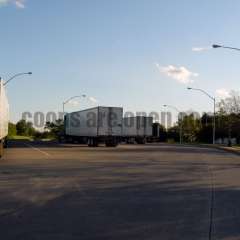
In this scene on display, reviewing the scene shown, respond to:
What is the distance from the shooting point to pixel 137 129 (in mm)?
89875

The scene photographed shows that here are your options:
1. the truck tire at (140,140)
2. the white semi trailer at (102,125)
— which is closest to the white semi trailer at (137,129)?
the truck tire at (140,140)

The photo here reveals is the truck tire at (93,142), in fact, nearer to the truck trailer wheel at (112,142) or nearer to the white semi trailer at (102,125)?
the white semi trailer at (102,125)

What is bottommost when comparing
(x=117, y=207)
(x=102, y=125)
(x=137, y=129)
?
(x=117, y=207)

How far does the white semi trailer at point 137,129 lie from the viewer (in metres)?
88.6

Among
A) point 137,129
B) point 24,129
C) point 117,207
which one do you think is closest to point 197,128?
point 137,129

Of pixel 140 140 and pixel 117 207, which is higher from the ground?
pixel 140 140

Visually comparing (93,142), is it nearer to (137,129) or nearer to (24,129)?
(137,129)

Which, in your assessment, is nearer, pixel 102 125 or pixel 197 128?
pixel 102 125

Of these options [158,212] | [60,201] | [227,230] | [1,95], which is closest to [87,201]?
[60,201]

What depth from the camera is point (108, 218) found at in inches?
475

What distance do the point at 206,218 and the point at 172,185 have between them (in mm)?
7345

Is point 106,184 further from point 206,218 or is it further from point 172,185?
point 206,218

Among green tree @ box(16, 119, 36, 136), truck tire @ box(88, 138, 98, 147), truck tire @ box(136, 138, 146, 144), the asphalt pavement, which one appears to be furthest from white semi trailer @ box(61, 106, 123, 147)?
green tree @ box(16, 119, 36, 136)

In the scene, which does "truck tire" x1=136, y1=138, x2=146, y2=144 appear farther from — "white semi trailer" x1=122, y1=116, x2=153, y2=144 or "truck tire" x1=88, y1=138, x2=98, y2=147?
"truck tire" x1=88, y1=138, x2=98, y2=147
